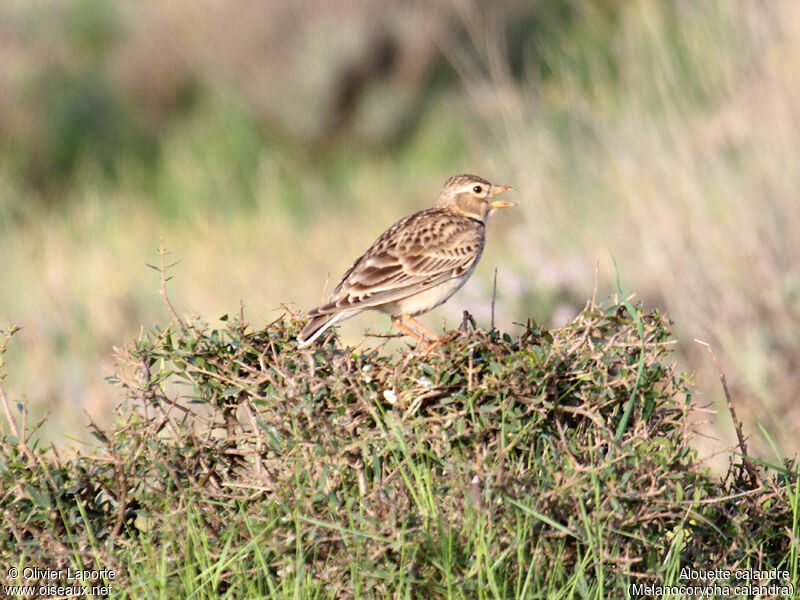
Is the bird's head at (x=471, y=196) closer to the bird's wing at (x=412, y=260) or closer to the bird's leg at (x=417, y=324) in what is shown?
the bird's wing at (x=412, y=260)

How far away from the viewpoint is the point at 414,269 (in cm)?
580

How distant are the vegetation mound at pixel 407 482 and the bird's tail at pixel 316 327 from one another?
0.06 m

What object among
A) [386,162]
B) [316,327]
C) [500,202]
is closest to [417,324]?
[316,327]

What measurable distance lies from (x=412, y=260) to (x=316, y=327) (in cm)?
147

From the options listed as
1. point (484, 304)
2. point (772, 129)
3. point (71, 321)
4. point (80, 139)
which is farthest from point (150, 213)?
point (772, 129)

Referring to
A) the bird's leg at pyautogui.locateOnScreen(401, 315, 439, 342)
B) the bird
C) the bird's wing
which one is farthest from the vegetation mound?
the bird's wing

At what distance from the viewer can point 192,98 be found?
17.5 m

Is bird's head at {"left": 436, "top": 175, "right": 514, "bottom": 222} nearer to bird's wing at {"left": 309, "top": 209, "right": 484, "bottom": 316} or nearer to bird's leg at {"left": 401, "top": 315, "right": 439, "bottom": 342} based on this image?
bird's wing at {"left": 309, "top": 209, "right": 484, "bottom": 316}

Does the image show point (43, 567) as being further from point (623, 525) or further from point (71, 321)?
point (71, 321)

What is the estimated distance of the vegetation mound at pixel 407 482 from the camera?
3.62 meters

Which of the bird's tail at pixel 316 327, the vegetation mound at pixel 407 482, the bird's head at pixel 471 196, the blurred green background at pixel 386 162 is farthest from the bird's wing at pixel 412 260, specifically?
the vegetation mound at pixel 407 482

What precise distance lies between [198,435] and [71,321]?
7329mm

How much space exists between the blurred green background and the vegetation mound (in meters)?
0.57

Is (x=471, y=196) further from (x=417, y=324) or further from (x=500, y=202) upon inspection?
(x=417, y=324)
